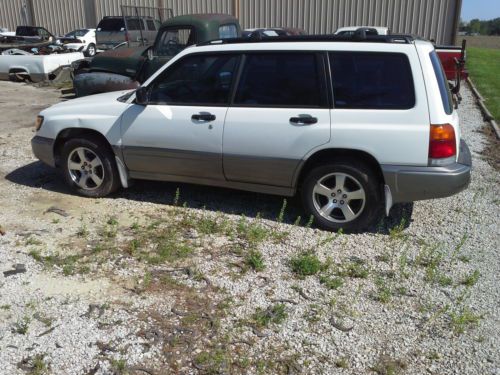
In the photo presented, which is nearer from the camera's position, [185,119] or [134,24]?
[185,119]

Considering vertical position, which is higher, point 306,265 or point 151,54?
point 151,54

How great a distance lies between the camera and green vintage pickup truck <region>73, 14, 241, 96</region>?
8883 mm

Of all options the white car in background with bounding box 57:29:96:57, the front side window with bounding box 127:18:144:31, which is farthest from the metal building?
the front side window with bounding box 127:18:144:31

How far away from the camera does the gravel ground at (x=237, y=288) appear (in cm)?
310

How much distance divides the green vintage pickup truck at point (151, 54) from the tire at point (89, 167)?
10.2ft

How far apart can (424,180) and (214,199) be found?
2273 mm

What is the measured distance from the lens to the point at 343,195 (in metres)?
4.69

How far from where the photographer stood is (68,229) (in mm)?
4816

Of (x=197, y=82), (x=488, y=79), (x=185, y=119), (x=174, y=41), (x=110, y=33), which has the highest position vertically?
(x=174, y=41)

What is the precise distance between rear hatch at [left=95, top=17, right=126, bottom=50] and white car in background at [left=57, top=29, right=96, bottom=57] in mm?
2095

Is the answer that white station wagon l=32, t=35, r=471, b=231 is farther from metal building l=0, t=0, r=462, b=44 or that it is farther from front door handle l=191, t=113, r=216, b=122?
metal building l=0, t=0, r=462, b=44

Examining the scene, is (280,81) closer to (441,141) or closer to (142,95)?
(142,95)

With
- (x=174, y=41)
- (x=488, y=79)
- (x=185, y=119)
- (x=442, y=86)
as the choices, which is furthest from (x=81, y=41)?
(x=442, y=86)

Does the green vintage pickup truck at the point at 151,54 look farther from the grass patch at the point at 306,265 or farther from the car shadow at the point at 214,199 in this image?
the grass patch at the point at 306,265
